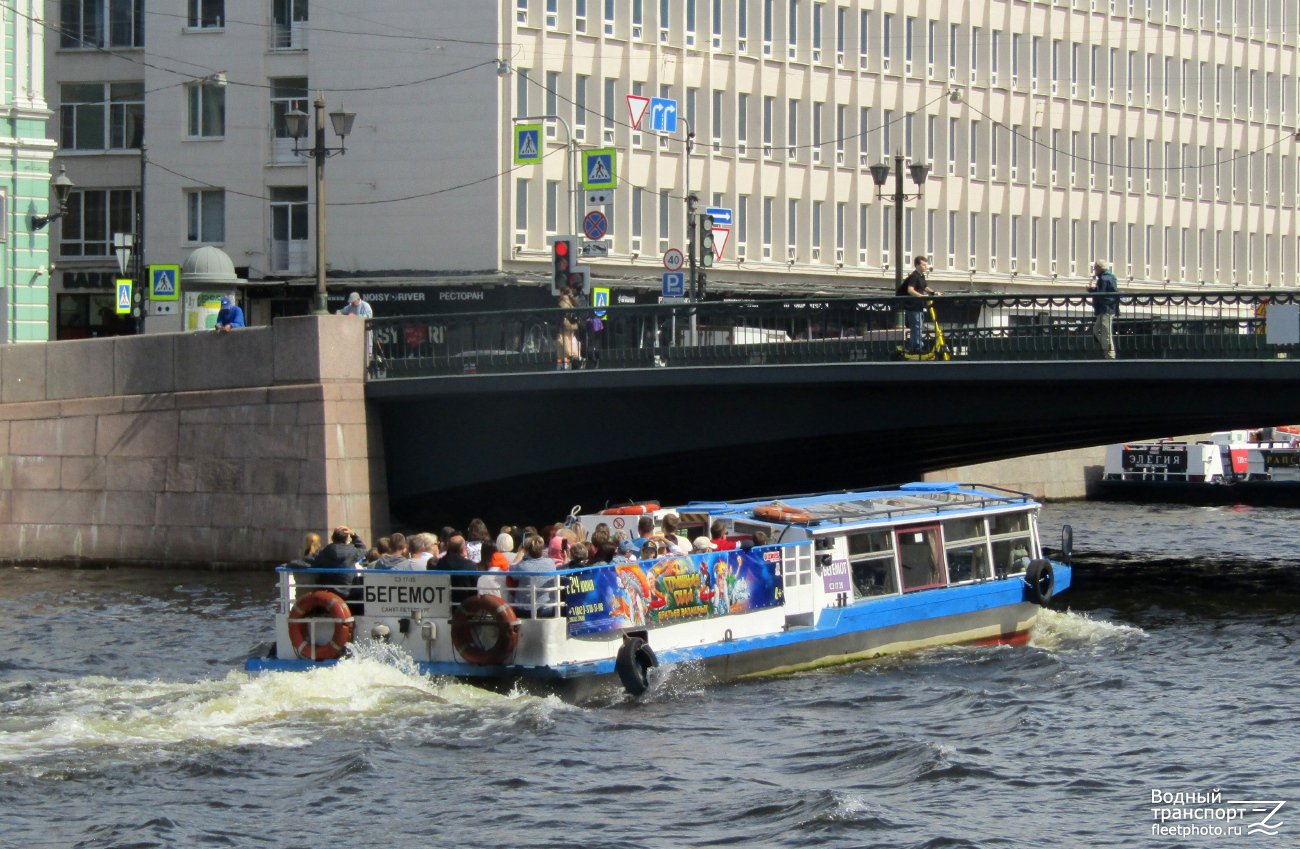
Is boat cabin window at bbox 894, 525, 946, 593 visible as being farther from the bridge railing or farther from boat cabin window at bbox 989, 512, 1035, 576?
the bridge railing

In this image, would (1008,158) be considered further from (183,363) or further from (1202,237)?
(183,363)

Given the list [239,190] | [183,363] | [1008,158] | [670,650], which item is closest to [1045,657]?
[670,650]

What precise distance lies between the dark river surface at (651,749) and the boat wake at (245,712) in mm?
41

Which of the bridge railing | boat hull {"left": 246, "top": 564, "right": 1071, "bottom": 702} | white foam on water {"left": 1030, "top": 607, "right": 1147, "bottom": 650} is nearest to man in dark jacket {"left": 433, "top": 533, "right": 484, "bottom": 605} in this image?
boat hull {"left": 246, "top": 564, "right": 1071, "bottom": 702}

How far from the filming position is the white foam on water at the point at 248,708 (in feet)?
58.5

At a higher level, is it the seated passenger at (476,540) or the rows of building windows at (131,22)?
the rows of building windows at (131,22)

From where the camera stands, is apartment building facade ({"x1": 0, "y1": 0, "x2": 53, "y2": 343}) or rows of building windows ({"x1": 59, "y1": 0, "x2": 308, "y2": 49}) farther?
rows of building windows ({"x1": 59, "y1": 0, "x2": 308, "y2": 49})

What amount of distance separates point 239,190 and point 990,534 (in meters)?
36.9

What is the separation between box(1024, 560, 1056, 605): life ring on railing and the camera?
2584 centimetres

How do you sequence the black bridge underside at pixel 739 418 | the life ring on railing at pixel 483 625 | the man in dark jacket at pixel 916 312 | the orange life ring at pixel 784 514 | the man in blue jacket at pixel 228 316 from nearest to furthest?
the life ring on railing at pixel 483 625 < the orange life ring at pixel 784 514 < the black bridge underside at pixel 739 418 < the man in dark jacket at pixel 916 312 < the man in blue jacket at pixel 228 316

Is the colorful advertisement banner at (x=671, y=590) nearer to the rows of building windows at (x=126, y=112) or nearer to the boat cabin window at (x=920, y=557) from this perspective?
the boat cabin window at (x=920, y=557)

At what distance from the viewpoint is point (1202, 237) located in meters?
82.1

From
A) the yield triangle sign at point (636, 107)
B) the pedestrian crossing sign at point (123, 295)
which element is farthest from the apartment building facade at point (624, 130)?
the pedestrian crossing sign at point (123, 295)

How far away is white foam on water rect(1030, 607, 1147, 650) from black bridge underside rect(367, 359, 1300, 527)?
145 inches
